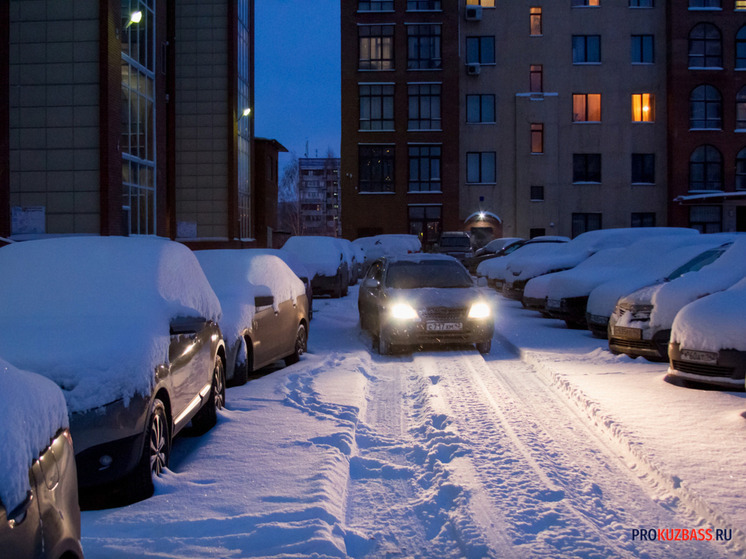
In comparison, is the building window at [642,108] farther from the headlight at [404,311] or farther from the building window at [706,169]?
the headlight at [404,311]

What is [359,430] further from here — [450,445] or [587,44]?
[587,44]

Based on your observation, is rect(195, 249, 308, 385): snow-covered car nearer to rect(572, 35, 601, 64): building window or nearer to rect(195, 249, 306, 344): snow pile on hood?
rect(195, 249, 306, 344): snow pile on hood

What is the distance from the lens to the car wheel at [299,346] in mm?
10807

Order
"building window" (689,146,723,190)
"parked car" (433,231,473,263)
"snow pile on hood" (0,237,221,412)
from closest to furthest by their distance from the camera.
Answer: "snow pile on hood" (0,237,221,412)
"parked car" (433,231,473,263)
"building window" (689,146,723,190)

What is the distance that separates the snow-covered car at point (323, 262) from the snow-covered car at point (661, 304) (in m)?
11.7

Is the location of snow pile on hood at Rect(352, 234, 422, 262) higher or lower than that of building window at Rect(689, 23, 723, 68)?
lower

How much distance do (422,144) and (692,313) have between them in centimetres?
4010

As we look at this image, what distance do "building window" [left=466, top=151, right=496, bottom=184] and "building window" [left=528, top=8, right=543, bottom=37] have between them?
817cm

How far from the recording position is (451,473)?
543 cm

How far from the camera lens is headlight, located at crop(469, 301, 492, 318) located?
37.6 ft

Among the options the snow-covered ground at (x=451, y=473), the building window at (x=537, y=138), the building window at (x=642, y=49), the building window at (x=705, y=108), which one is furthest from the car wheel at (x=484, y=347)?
the building window at (x=642, y=49)

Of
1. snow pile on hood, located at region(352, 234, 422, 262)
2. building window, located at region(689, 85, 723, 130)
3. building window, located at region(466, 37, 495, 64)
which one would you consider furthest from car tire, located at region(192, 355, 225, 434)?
building window, located at region(689, 85, 723, 130)

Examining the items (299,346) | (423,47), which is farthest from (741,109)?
(299,346)

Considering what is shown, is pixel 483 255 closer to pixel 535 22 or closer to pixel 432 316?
pixel 535 22
